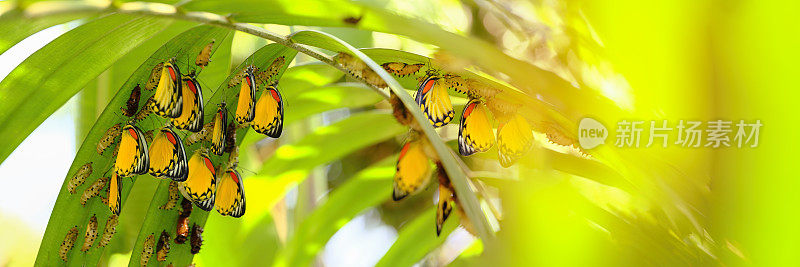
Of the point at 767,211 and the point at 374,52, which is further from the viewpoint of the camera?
the point at 374,52

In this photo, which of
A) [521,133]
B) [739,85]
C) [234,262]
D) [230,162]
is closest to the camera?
[739,85]

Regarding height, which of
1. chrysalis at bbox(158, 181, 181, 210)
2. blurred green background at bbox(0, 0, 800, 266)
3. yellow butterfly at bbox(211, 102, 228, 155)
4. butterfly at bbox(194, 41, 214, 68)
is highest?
butterfly at bbox(194, 41, 214, 68)

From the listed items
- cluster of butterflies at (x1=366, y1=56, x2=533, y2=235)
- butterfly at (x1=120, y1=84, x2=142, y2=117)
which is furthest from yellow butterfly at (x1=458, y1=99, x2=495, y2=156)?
butterfly at (x1=120, y1=84, x2=142, y2=117)

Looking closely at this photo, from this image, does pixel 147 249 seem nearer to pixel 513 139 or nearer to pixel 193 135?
pixel 193 135

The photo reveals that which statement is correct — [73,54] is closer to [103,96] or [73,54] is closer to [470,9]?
[470,9]

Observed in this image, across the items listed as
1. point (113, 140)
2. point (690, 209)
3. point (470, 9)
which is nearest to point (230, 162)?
point (113, 140)

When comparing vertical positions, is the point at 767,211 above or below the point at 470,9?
below

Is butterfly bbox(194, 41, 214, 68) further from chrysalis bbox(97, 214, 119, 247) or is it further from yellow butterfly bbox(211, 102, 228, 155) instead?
chrysalis bbox(97, 214, 119, 247)
